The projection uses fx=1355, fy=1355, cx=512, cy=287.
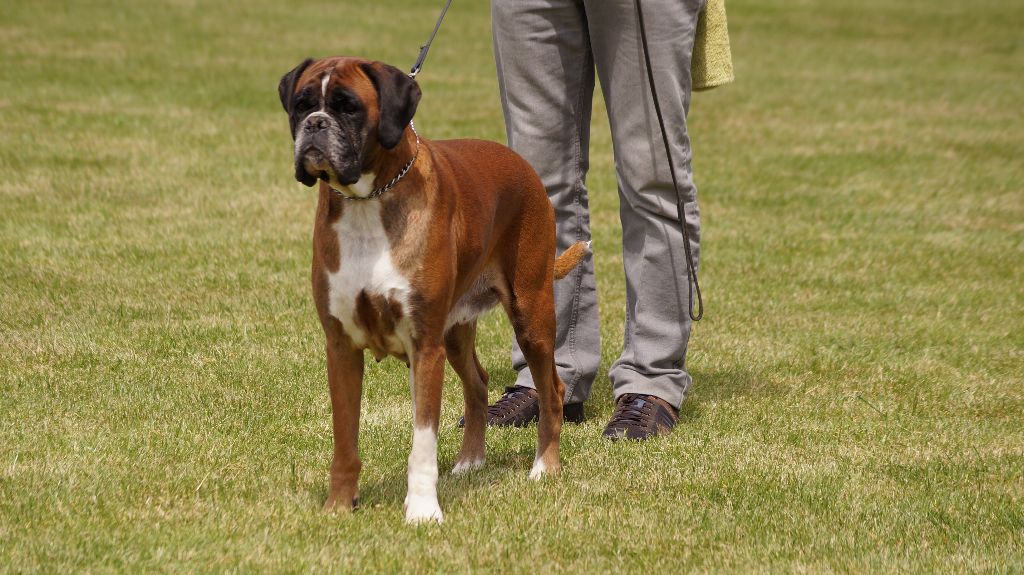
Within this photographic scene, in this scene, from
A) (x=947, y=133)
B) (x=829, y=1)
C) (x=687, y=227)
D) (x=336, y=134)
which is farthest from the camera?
(x=829, y=1)

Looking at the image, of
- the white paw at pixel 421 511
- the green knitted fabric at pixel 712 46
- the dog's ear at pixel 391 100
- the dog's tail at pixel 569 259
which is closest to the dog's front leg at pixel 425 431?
the white paw at pixel 421 511

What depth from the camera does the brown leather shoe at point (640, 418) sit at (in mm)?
5434

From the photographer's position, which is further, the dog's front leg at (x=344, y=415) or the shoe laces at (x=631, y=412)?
the shoe laces at (x=631, y=412)

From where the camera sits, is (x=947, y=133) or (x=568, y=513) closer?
(x=568, y=513)

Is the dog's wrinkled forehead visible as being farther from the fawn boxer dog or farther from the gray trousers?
the gray trousers

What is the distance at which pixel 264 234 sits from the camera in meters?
9.18

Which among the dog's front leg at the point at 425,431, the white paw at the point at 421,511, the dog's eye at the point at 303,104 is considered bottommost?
the white paw at the point at 421,511

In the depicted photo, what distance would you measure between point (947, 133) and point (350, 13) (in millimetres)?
10383

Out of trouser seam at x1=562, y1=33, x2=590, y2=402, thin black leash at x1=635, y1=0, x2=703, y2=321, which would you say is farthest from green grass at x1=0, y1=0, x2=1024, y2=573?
thin black leash at x1=635, y1=0, x2=703, y2=321

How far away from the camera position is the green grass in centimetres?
423

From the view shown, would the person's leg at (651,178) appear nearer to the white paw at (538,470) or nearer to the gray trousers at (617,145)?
the gray trousers at (617,145)

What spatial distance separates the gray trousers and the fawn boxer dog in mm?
906

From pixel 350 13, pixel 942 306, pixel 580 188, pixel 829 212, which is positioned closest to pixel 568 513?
pixel 580 188

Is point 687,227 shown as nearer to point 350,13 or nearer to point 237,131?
point 237,131
